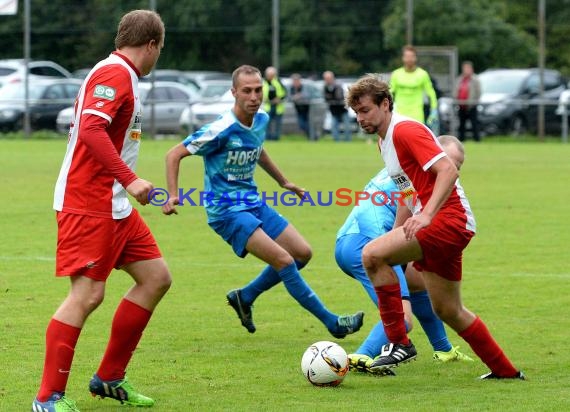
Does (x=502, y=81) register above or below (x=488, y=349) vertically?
above

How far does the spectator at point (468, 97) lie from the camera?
2977 centimetres

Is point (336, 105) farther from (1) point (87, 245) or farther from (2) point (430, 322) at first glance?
(1) point (87, 245)

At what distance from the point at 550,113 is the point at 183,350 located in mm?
24243

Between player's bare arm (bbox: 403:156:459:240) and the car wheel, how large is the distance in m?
25.3

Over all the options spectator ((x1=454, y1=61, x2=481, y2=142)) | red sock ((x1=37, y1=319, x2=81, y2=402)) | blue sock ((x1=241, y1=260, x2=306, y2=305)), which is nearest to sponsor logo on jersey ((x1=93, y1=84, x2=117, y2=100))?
red sock ((x1=37, y1=319, x2=81, y2=402))

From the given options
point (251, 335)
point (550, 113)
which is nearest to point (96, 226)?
point (251, 335)

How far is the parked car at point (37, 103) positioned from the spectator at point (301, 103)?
5.52 meters

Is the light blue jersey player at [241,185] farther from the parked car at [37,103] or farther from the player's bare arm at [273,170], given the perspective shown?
the parked car at [37,103]

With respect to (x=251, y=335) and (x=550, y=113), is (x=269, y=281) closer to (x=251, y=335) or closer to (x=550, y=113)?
(x=251, y=335)

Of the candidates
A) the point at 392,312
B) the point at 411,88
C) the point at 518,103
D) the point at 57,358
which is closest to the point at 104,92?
the point at 57,358

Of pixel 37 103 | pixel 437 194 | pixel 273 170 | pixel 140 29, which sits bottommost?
pixel 37 103

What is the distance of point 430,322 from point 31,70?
27281 mm

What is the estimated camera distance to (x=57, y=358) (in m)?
5.62

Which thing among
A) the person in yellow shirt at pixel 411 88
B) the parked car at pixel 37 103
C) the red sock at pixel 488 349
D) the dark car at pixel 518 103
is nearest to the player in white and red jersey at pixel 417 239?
the red sock at pixel 488 349
